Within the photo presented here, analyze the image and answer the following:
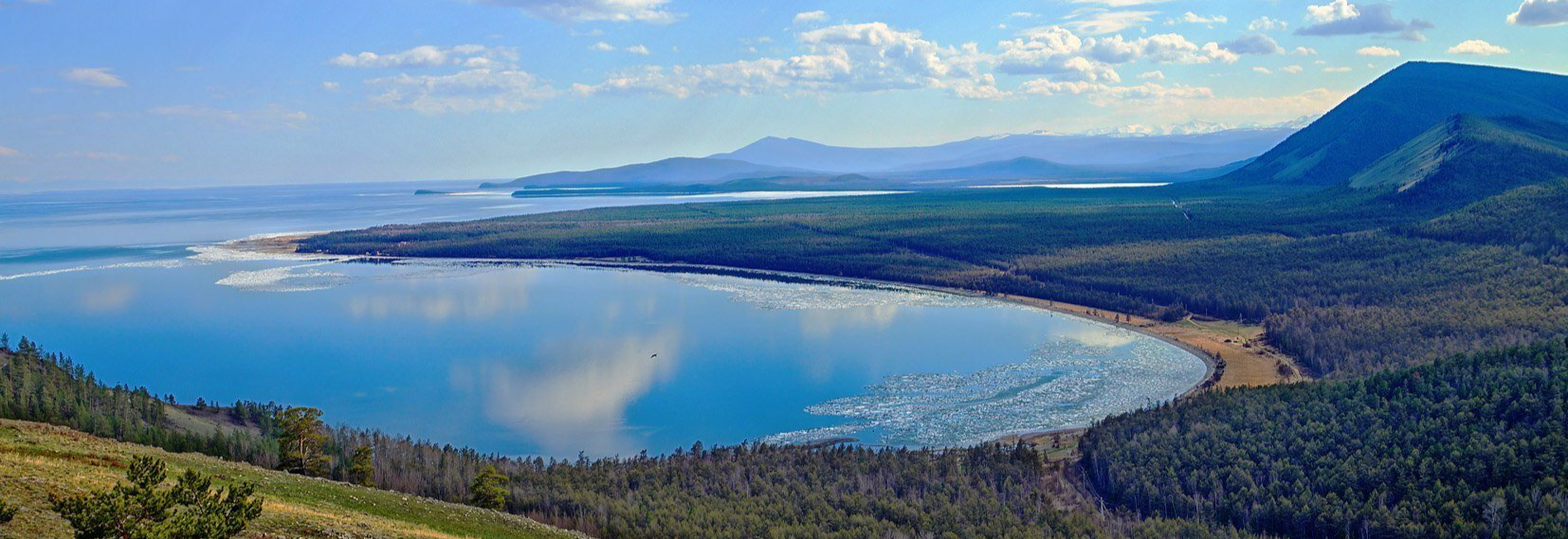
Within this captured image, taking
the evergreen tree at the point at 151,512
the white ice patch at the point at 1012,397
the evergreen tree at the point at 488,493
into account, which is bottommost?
the white ice patch at the point at 1012,397

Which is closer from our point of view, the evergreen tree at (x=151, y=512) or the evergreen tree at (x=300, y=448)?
the evergreen tree at (x=151, y=512)

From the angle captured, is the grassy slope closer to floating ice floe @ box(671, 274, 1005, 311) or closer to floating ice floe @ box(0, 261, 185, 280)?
floating ice floe @ box(671, 274, 1005, 311)

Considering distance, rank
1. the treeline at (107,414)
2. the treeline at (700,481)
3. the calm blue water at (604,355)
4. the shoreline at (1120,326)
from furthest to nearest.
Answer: the shoreline at (1120,326) → the calm blue water at (604,355) → the treeline at (107,414) → the treeline at (700,481)

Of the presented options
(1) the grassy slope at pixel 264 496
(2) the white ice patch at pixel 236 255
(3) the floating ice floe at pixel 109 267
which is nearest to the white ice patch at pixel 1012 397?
(1) the grassy slope at pixel 264 496

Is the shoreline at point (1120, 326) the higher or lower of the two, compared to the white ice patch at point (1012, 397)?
higher

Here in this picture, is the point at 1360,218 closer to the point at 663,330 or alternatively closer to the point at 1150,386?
the point at 1150,386

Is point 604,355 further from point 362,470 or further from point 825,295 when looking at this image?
point 825,295

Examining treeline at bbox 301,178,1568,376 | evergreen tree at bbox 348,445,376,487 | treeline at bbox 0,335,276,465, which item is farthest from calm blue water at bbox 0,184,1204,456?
treeline at bbox 0,335,276,465

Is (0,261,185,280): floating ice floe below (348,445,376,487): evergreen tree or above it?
above

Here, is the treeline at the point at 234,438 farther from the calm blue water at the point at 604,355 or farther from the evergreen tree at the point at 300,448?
the calm blue water at the point at 604,355
